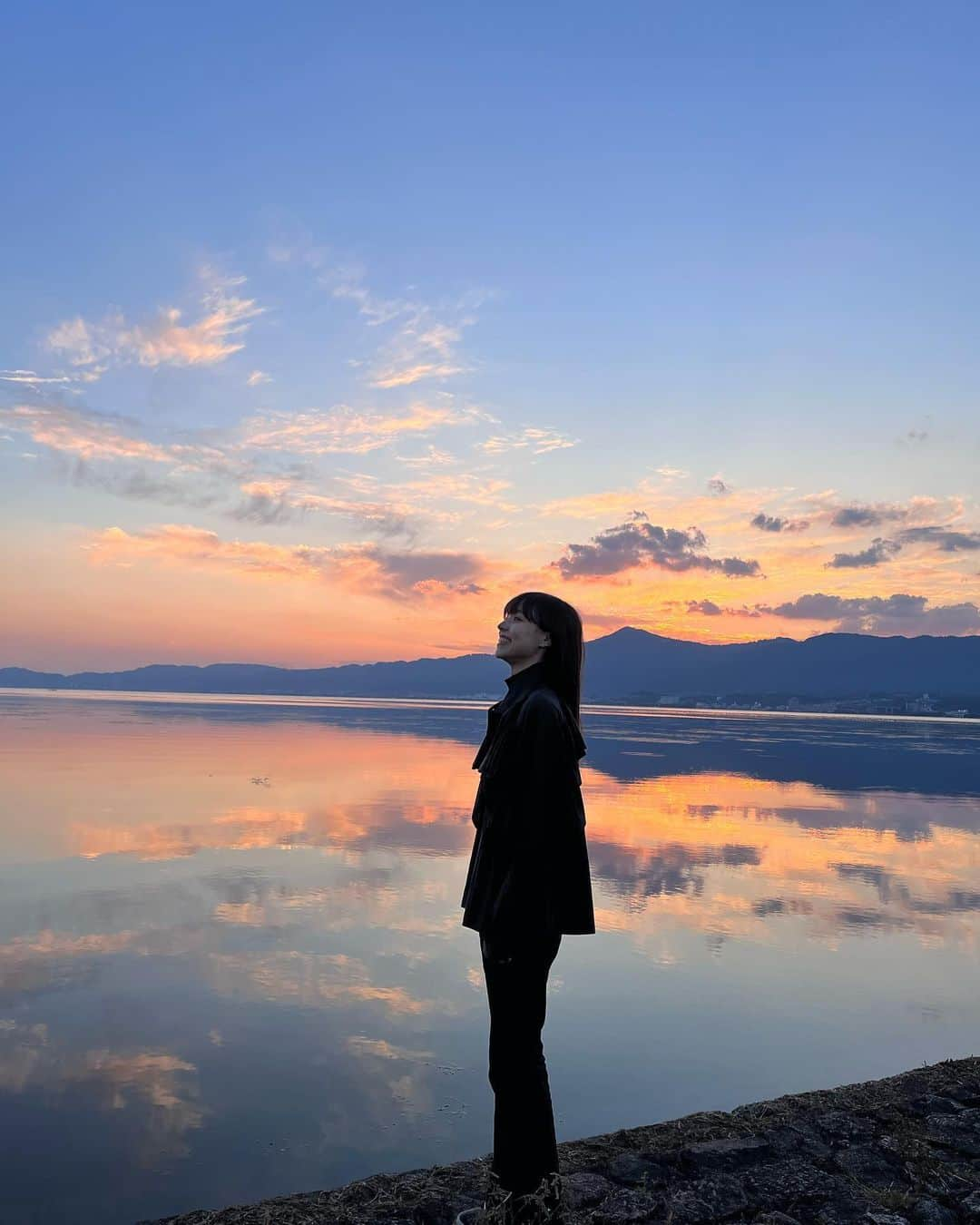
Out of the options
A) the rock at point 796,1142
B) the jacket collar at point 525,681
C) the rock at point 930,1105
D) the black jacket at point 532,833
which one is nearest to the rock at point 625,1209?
the rock at point 796,1142

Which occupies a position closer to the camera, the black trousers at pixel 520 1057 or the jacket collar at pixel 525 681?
the black trousers at pixel 520 1057

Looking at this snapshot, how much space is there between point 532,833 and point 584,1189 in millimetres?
1770

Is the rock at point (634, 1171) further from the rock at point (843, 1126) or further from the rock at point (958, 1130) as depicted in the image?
the rock at point (958, 1130)

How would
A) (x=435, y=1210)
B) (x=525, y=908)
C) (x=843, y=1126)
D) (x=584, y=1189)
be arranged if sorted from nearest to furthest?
(x=525, y=908) < (x=435, y=1210) < (x=584, y=1189) < (x=843, y=1126)

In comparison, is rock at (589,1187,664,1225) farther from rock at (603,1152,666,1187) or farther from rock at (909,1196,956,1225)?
rock at (909,1196,956,1225)

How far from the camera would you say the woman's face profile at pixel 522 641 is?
381cm

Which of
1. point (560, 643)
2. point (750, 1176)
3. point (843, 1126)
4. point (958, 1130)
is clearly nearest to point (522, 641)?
point (560, 643)

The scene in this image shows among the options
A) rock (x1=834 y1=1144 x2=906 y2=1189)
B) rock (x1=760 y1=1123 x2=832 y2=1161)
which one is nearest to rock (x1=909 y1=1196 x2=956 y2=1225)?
rock (x1=834 y1=1144 x2=906 y2=1189)

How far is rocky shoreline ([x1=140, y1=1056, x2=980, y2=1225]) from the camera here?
149 inches

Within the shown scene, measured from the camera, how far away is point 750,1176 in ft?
13.7

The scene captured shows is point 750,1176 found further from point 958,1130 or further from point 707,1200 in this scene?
point 958,1130

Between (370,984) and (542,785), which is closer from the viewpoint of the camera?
(542,785)

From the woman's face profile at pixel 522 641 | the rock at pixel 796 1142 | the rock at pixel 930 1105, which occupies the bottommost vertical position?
the rock at pixel 930 1105

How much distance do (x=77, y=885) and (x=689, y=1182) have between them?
318 inches
